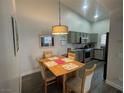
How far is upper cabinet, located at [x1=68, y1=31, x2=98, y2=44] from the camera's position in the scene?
4.66 meters

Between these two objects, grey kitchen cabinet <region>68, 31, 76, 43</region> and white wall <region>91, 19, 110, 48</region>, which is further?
white wall <region>91, 19, 110, 48</region>

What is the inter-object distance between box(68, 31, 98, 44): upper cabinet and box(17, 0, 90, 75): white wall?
77 cm

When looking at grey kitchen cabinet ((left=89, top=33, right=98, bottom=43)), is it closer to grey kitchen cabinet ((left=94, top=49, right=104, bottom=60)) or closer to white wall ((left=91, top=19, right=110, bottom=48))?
white wall ((left=91, top=19, right=110, bottom=48))

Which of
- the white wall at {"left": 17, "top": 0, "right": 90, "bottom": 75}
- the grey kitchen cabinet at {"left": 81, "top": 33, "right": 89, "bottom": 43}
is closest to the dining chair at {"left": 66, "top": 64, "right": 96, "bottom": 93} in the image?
the white wall at {"left": 17, "top": 0, "right": 90, "bottom": 75}

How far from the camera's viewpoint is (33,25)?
348cm

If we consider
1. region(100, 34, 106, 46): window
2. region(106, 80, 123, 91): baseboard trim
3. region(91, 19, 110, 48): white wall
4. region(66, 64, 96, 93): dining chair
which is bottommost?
region(106, 80, 123, 91): baseboard trim

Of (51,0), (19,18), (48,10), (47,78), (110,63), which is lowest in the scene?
(47,78)

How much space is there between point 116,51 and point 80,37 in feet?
9.36

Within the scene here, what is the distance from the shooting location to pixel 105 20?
17.8ft

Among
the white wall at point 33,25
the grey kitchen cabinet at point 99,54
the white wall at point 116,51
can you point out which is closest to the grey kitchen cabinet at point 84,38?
the grey kitchen cabinet at point 99,54

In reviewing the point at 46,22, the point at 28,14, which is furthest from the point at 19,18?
the point at 46,22

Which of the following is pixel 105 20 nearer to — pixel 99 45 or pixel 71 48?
pixel 99 45

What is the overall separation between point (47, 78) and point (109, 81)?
1.97 metres

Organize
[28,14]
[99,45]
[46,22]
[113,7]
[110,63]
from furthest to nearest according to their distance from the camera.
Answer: [99,45]
[46,22]
[28,14]
[110,63]
[113,7]
